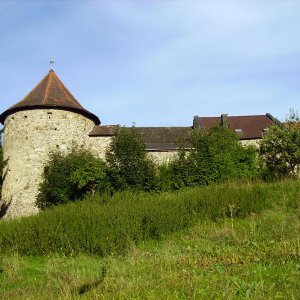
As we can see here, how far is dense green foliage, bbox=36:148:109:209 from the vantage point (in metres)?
22.8

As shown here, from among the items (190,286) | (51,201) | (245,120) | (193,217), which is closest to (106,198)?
(193,217)

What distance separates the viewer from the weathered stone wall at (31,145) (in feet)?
82.2

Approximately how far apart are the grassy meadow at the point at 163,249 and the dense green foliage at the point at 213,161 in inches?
258

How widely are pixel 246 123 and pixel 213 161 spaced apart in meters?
8.26

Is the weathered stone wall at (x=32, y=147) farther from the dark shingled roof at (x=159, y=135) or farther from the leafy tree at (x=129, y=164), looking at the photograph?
the leafy tree at (x=129, y=164)

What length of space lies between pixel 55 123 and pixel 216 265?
20774mm

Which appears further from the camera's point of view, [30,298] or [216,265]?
[216,265]

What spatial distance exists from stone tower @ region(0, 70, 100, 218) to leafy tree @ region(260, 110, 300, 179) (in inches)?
451

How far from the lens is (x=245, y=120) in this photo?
30.9m

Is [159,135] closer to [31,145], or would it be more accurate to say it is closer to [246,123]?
[246,123]

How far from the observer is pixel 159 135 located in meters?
28.0

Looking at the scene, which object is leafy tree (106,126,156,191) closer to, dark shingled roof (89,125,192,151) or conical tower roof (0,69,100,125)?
dark shingled roof (89,125,192,151)

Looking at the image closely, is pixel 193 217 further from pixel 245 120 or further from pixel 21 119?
pixel 245 120

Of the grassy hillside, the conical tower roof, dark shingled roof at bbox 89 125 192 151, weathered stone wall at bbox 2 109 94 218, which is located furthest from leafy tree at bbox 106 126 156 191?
the grassy hillside
